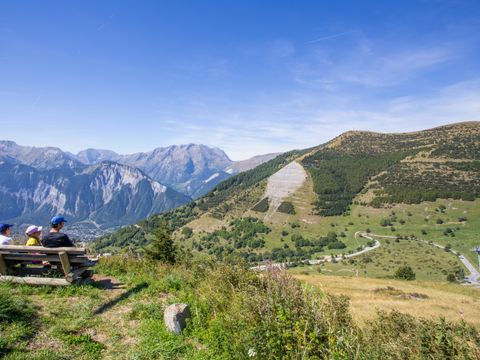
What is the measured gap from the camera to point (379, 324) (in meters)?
7.83

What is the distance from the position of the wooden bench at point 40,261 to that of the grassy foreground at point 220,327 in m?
0.35

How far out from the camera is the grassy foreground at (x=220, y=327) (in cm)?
572

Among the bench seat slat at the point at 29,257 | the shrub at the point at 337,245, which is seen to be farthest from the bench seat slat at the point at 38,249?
the shrub at the point at 337,245

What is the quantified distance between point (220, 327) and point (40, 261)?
23.3 ft

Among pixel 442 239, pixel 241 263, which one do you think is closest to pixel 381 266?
pixel 442 239

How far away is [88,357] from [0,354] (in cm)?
163

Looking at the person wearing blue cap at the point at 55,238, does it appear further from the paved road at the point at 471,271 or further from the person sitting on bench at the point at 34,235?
the paved road at the point at 471,271

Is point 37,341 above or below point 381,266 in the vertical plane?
above

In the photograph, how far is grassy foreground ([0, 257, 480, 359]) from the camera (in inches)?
225

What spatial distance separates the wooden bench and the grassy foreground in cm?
35

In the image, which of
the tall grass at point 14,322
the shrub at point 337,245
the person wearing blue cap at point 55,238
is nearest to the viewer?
the tall grass at point 14,322

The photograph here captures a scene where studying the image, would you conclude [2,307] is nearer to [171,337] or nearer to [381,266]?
[171,337]

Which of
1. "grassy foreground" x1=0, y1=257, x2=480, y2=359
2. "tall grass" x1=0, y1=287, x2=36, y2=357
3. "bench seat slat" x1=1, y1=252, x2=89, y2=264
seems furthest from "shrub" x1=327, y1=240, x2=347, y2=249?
"tall grass" x1=0, y1=287, x2=36, y2=357

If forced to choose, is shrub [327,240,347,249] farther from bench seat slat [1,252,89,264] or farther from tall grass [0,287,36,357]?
tall grass [0,287,36,357]
